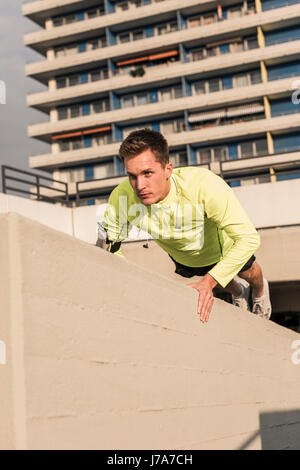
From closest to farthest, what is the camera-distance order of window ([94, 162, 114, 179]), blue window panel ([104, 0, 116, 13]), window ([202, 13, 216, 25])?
window ([202, 13, 216, 25])
window ([94, 162, 114, 179])
blue window panel ([104, 0, 116, 13])

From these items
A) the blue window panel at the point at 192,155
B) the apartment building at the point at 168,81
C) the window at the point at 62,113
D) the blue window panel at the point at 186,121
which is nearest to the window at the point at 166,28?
the apartment building at the point at 168,81

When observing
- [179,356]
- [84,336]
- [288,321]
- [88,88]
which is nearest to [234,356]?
[179,356]

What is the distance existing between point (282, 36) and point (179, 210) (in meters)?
40.3

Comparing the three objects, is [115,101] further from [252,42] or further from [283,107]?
[283,107]

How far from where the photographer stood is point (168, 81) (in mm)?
41500

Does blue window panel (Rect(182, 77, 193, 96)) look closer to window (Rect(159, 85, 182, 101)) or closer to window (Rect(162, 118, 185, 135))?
window (Rect(159, 85, 182, 101))

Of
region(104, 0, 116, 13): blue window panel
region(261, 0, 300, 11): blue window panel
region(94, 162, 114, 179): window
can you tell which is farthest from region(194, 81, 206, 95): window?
region(104, 0, 116, 13): blue window panel

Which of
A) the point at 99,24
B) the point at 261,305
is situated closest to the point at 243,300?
the point at 261,305

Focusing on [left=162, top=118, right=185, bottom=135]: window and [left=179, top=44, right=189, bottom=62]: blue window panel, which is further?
[left=179, top=44, right=189, bottom=62]: blue window panel

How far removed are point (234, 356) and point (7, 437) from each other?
2329 millimetres

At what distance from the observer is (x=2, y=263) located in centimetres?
200

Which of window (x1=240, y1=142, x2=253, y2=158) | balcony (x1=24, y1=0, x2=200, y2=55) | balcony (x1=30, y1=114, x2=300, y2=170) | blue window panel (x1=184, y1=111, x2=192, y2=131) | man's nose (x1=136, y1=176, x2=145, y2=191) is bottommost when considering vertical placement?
man's nose (x1=136, y1=176, x2=145, y2=191)

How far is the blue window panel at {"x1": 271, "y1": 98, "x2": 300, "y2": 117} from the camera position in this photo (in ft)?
129

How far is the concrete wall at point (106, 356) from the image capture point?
197 centimetres
